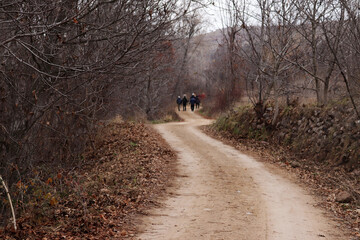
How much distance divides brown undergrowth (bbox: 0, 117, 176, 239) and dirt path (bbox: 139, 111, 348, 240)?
484 millimetres

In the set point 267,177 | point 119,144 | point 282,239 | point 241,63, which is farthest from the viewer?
point 241,63

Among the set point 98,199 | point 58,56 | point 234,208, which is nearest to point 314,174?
point 234,208

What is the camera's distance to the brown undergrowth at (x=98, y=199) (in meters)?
6.43

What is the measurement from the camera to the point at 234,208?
7.90 metres

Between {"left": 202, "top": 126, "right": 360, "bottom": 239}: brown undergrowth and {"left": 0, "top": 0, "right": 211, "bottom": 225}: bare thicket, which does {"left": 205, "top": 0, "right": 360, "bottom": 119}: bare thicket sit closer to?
{"left": 202, "top": 126, "right": 360, "bottom": 239}: brown undergrowth

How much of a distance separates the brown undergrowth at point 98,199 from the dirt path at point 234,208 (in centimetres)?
48

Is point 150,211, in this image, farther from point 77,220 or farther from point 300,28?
point 300,28

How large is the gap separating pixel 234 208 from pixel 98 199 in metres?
2.85

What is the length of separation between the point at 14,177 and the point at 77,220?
3012 mm

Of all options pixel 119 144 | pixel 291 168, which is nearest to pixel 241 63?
pixel 119 144

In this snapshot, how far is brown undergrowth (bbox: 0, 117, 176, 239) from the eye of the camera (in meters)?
6.43

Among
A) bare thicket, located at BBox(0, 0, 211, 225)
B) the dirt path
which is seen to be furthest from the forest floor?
bare thicket, located at BBox(0, 0, 211, 225)

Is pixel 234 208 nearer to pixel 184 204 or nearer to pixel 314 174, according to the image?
pixel 184 204

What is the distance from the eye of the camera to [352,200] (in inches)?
340
